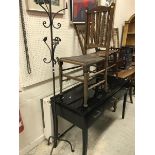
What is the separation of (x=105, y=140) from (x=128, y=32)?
2356 mm

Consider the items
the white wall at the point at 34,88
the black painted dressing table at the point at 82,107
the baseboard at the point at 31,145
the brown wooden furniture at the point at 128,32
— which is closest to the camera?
the black painted dressing table at the point at 82,107

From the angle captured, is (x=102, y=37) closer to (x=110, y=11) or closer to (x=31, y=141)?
(x=110, y=11)

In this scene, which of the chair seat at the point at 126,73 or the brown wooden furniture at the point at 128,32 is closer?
the chair seat at the point at 126,73

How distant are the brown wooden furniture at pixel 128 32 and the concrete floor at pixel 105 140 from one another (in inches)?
67.8

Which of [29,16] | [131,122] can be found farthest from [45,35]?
[131,122]

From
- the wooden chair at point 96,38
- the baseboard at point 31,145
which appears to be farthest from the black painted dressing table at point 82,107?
the baseboard at point 31,145

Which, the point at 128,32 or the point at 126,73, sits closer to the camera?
the point at 126,73

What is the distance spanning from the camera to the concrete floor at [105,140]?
180cm

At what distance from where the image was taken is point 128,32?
11.5 ft

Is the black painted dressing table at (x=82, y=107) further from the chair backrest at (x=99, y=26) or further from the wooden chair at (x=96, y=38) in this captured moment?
the chair backrest at (x=99, y=26)

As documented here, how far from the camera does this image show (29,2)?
4.98 ft

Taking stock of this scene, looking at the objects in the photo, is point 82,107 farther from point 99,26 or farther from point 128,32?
point 128,32

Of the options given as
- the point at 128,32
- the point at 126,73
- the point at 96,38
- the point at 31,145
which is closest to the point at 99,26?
the point at 96,38
